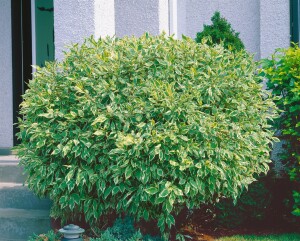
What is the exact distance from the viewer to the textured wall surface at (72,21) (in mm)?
5965

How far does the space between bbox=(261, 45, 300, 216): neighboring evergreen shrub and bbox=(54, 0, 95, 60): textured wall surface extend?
1.98m

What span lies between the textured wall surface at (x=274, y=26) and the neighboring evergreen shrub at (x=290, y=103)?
33.7 inches

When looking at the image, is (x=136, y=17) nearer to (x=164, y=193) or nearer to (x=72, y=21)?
(x=72, y=21)

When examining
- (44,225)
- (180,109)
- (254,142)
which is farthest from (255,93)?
(44,225)

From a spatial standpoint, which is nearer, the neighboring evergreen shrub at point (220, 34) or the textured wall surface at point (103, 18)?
the textured wall surface at point (103, 18)

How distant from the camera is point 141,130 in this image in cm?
464

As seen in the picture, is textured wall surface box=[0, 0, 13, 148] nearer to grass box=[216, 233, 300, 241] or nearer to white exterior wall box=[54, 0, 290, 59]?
white exterior wall box=[54, 0, 290, 59]

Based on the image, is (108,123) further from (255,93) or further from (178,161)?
(255,93)

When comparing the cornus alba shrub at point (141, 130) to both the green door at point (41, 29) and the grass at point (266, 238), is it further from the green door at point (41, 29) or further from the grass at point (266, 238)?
the green door at point (41, 29)

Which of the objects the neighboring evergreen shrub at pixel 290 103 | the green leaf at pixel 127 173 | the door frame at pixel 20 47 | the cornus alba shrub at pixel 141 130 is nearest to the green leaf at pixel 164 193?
the cornus alba shrub at pixel 141 130

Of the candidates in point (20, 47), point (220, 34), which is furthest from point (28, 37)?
point (220, 34)

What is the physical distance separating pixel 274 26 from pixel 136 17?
175 centimetres

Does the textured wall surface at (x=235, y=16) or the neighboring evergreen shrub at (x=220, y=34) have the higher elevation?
the textured wall surface at (x=235, y=16)

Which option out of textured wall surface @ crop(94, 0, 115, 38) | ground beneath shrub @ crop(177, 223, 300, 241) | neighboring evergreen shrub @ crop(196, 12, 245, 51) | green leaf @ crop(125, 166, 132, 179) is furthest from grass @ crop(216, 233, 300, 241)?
textured wall surface @ crop(94, 0, 115, 38)
